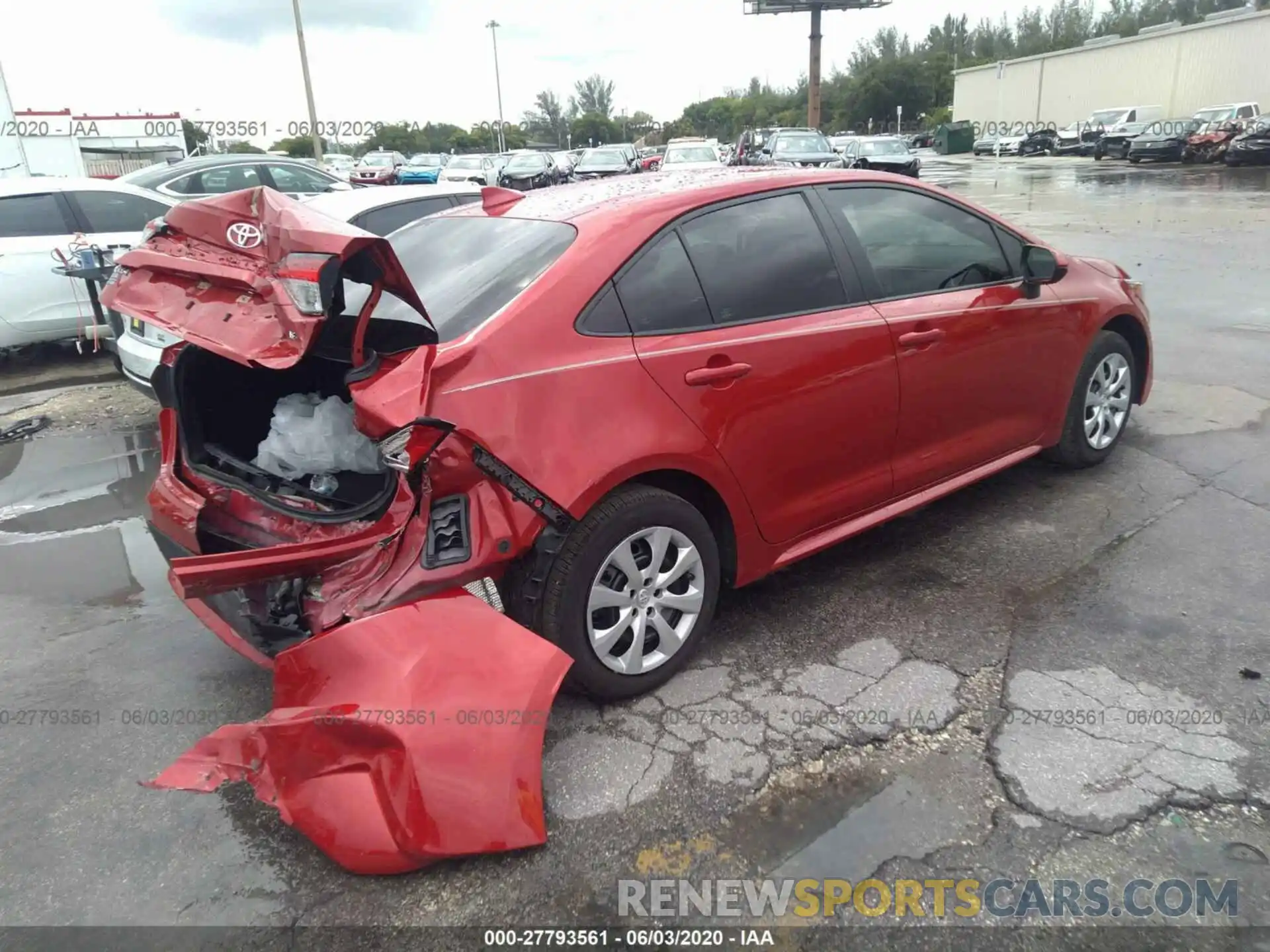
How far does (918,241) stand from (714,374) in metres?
1.41

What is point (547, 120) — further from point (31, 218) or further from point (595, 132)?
point (31, 218)

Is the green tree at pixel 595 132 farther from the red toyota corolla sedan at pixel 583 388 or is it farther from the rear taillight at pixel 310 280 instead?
the rear taillight at pixel 310 280

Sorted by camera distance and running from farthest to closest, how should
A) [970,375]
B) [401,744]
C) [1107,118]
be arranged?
[1107,118], [970,375], [401,744]

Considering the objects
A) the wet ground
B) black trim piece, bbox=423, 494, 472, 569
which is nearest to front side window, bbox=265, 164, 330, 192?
the wet ground

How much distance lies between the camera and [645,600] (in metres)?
2.94

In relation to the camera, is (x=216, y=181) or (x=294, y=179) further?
(x=294, y=179)

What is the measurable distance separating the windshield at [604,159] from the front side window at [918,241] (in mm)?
19902

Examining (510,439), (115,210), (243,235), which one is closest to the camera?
(510,439)

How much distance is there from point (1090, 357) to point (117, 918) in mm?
4577

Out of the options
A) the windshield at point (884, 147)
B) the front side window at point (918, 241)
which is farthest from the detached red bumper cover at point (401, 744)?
the windshield at point (884, 147)

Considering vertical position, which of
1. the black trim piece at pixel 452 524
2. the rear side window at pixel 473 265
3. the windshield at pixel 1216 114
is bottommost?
the black trim piece at pixel 452 524

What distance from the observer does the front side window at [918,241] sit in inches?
142

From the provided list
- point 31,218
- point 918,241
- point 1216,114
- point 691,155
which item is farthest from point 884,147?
point 918,241

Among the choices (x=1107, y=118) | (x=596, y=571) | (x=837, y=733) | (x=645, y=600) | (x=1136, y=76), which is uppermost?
(x=1136, y=76)
